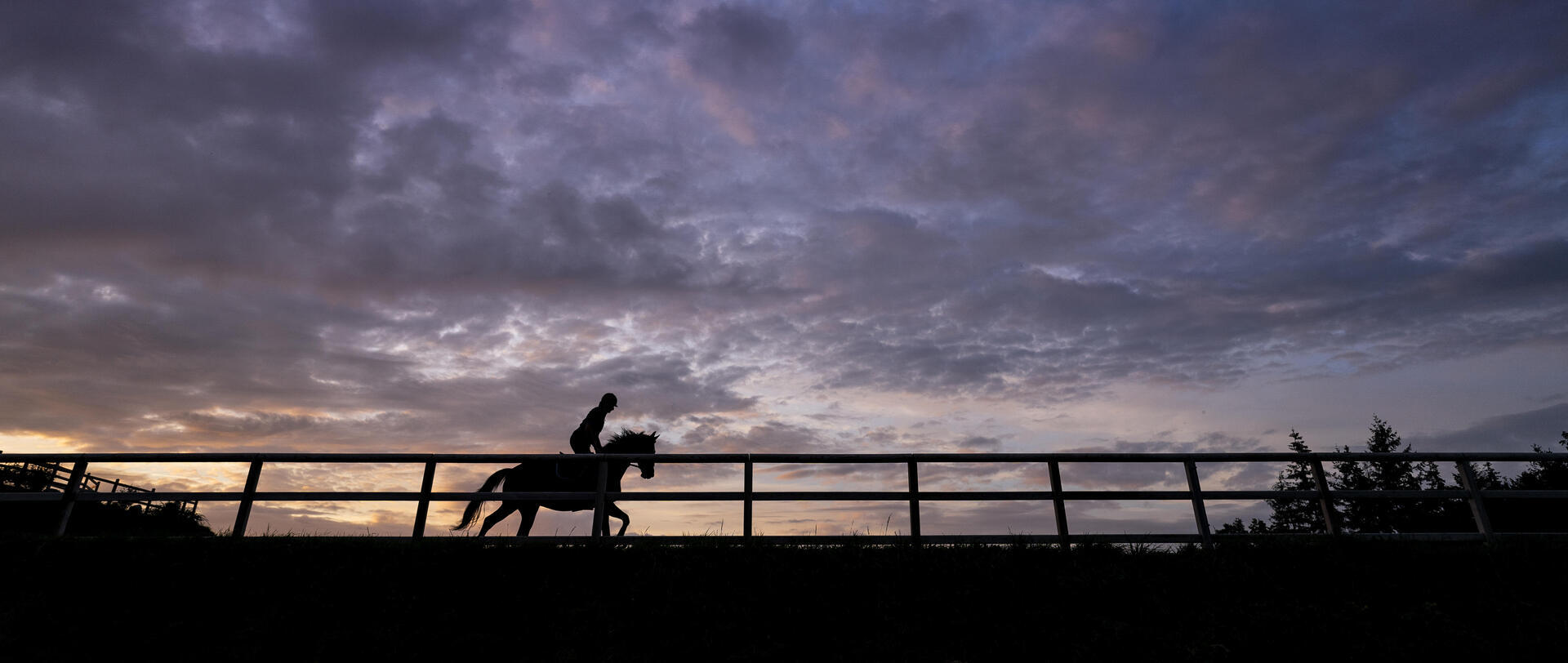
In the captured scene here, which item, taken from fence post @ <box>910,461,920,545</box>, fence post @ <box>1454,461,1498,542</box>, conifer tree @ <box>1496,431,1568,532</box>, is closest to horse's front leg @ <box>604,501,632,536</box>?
fence post @ <box>910,461,920,545</box>

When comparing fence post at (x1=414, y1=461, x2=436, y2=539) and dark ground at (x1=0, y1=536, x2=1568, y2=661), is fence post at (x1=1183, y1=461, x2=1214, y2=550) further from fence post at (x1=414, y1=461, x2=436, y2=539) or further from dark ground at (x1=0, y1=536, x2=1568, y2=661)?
fence post at (x1=414, y1=461, x2=436, y2=539)

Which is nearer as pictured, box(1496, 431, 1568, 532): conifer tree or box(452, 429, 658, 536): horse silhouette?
box(452, 429, 658, 536): horse silhouette

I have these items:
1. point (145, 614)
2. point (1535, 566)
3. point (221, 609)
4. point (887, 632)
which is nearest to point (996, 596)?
point (887, 632)

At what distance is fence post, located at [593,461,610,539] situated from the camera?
11.0 metres

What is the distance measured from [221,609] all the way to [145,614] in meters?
0.83

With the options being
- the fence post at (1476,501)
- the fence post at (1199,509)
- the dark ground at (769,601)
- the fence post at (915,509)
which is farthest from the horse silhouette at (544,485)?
the fence post at (1476,501)

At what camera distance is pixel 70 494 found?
39.1 feet

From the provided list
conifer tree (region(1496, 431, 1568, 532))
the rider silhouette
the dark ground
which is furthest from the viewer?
conifer tree (region(1496, 431, 1568, 532))

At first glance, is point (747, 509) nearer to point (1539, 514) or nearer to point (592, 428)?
point (592, 428)

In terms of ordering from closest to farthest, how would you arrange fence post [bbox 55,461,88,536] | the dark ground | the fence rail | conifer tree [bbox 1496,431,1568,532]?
the dark ground, the fence rail, fence post [bbox 55,461,88,536], conifer tree [bbox 1496,431,1568,532]

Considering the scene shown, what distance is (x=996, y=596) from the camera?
29.1 feet

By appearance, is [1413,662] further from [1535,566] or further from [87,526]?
[87,526]

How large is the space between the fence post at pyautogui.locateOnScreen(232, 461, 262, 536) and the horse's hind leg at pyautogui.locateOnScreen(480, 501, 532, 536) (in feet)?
10.6

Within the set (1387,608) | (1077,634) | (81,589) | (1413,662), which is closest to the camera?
(1413,662)
